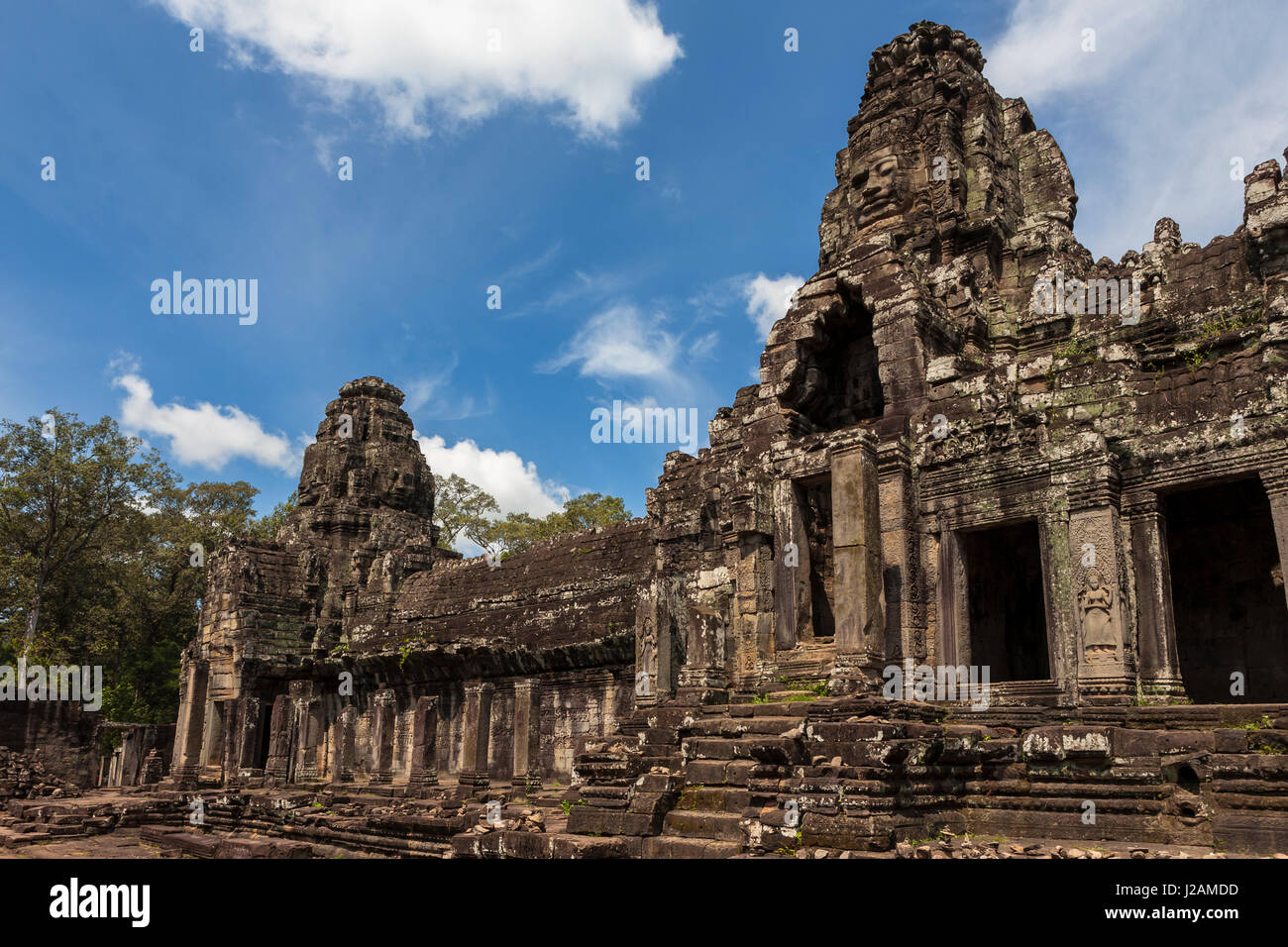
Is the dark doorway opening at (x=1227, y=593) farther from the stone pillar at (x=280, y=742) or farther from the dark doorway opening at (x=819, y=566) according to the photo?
the stone pillar at (x=280, y=742)

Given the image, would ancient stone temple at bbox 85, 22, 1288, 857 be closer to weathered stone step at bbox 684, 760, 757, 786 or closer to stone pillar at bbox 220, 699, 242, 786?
weathered stone step at bbox 684, 760, 757, 786

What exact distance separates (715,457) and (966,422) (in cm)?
480

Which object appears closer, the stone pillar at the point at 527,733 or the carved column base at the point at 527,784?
the carved column base at the point at 527,784

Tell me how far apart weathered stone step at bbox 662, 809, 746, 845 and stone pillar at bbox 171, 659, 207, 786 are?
65.8 feet

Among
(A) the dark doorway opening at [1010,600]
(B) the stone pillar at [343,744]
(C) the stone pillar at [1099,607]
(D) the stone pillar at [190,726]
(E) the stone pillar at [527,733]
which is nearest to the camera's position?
(C) the stone pillar at [1099,607]

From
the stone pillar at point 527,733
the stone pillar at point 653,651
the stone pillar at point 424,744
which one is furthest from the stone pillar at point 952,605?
the stone pillar at point 424,744

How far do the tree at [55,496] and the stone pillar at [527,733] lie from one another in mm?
26442

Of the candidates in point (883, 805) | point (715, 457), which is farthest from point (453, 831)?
point (883, 805)

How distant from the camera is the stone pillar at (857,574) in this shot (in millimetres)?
11234

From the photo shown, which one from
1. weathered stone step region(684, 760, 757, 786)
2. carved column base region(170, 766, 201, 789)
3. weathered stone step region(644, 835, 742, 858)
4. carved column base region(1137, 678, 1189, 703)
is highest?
carved column base region(1137, 678, 1189, 703)

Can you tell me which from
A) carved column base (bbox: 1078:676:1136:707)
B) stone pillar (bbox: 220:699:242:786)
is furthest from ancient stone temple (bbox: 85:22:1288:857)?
stone pillar (bbox: 220:699:242:786)

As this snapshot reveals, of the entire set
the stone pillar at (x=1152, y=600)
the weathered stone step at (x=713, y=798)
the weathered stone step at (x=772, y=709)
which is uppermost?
the stone pillar at (x=1152, y=600)

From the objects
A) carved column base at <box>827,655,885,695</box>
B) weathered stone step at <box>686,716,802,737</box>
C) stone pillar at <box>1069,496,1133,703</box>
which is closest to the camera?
stone pillar at <box>1069,496,1133,703</box>

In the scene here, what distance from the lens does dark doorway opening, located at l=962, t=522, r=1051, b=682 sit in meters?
13.5
